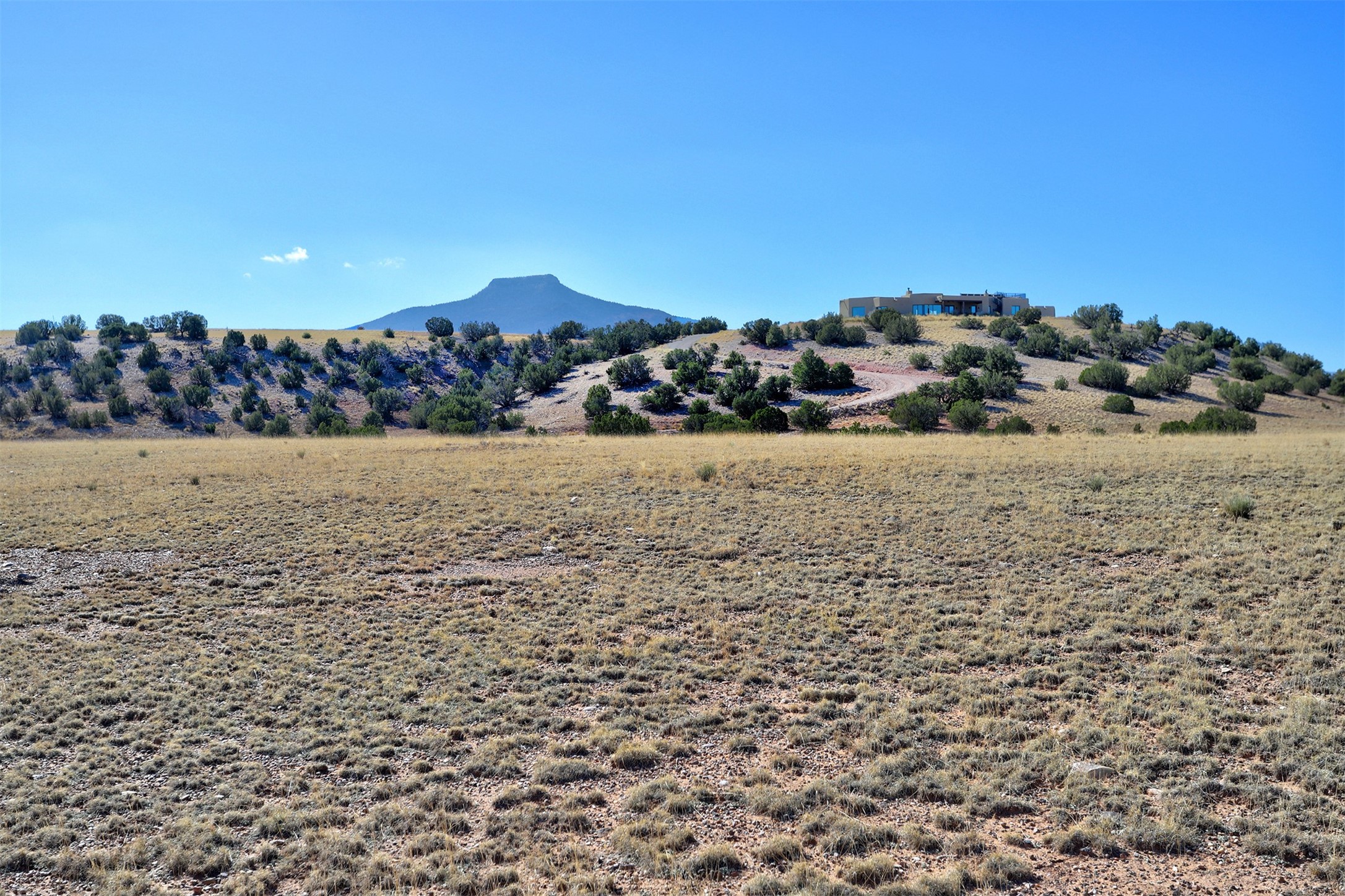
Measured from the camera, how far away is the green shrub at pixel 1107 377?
5359 centimetres

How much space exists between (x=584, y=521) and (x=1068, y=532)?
9.59m

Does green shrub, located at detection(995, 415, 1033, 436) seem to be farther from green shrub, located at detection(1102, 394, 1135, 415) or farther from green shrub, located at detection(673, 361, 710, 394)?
green shrub, located at detection(673, 361, 710, 394)

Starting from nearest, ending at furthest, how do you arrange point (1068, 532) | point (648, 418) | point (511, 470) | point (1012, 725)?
point (1012, 725) → point (1068, 532) → point (511, 470) → point (648, 418)

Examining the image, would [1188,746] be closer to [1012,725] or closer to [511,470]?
[1012,725]

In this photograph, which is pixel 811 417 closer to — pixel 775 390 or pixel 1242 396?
pixel 775 390

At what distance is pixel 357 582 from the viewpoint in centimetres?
1266

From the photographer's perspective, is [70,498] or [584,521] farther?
[70,498]

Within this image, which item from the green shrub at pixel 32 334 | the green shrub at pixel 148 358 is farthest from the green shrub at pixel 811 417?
the green shrub at pixel 32 334

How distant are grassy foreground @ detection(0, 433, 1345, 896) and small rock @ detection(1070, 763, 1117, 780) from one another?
0.11ft

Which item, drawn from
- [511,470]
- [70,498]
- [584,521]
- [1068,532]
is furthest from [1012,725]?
[70,498]

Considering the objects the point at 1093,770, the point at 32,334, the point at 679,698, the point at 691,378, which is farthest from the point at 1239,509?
the point at 32,334

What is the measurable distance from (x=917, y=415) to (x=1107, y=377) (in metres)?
20.1

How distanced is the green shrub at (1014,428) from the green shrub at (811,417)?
29.6 ft

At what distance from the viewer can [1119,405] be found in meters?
47.2
